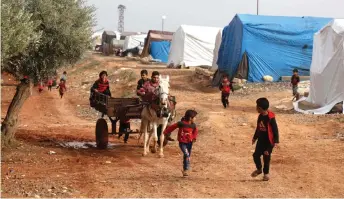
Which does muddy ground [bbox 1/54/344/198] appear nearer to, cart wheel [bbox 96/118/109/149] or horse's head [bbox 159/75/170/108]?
cart wheel [bbox 96/118/109/149]

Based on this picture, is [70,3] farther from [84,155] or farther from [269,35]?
[269,35]

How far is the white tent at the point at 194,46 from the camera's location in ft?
135

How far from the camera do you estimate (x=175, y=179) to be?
30.0 ft

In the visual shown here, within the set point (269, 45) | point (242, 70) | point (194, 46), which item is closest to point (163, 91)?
point (242, 70)

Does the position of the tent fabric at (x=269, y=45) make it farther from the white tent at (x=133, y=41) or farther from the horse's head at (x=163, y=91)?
the white tent at (x=133, y=41)

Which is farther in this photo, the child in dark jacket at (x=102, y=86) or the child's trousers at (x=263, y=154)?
the child in dark jacket at (x=102, y=86)

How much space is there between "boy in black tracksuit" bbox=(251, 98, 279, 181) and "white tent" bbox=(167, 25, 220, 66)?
106 feet

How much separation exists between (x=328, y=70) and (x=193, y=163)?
1015cm

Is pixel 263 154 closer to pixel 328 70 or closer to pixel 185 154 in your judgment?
pixel 185 154

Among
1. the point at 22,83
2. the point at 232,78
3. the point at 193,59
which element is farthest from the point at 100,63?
the point at 22,83

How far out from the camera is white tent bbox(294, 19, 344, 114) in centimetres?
1827

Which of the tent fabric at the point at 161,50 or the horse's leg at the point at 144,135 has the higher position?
the tent fabric at the point at 161,50

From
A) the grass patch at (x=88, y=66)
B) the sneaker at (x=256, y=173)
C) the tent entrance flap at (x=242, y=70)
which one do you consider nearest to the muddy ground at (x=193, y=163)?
the sneaker at (x=256, y=173)

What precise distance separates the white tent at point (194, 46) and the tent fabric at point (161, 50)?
12.2 metres
